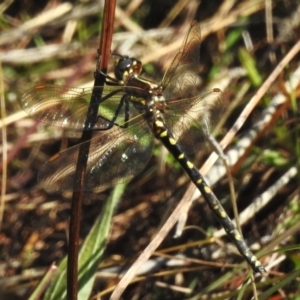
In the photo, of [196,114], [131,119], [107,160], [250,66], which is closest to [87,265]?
[107,160]

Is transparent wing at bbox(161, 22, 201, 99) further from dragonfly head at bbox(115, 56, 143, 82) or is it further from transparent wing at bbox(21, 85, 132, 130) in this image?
transparent wing at bbox(21, 85, 132, 130)

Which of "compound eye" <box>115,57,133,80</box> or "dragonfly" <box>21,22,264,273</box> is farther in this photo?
"compound eye" <box>115,57,133,80</box>

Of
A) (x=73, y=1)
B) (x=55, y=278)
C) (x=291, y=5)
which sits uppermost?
(x=73, y=1)

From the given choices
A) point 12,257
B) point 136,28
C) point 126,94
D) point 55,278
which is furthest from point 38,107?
point 136,28

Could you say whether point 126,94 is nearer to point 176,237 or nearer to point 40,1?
point 176,237

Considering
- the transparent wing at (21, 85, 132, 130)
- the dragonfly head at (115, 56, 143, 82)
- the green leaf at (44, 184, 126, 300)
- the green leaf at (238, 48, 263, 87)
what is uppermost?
the green leaf at (238, 48, 263, 87)

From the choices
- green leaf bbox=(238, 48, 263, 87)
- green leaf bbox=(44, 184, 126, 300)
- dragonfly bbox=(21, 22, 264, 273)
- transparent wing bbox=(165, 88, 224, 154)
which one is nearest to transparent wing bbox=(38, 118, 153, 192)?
dragonfly bbox=(21, 22, 264, 273)

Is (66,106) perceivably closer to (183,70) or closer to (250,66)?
(183,70)
